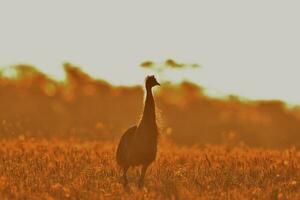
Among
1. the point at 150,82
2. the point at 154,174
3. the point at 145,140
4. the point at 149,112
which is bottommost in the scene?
the point at 154,174

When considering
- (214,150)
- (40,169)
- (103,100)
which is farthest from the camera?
(103,100)

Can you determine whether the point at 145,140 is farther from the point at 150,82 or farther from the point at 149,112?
the point at 150,82

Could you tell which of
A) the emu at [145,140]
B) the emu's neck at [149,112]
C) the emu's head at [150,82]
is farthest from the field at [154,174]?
the emu's head at [150,82]

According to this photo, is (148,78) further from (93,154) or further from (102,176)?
(93,154)

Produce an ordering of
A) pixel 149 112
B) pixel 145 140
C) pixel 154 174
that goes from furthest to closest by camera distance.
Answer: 1. pixel 154 174
2. pixel 145 140
3. pixel 149 112

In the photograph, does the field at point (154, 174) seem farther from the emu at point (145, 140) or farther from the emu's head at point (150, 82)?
the emu's head at point (150, 82)

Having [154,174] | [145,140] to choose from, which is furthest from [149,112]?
[154,174]

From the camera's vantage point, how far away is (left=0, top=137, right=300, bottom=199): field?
13695 mm

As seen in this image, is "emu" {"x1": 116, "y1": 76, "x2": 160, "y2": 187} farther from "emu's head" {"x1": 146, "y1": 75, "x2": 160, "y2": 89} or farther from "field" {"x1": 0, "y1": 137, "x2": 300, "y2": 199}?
"field" {"x1": 0, "y1": 137, "x2": 300, "y2": 199}

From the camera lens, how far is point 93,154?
18828 mm

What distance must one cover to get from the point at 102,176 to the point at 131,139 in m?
1.00

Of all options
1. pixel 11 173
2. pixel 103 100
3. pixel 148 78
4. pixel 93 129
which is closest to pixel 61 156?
pixel 11 173

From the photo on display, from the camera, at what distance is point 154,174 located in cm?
1627

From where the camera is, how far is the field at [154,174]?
13695 millimetres
